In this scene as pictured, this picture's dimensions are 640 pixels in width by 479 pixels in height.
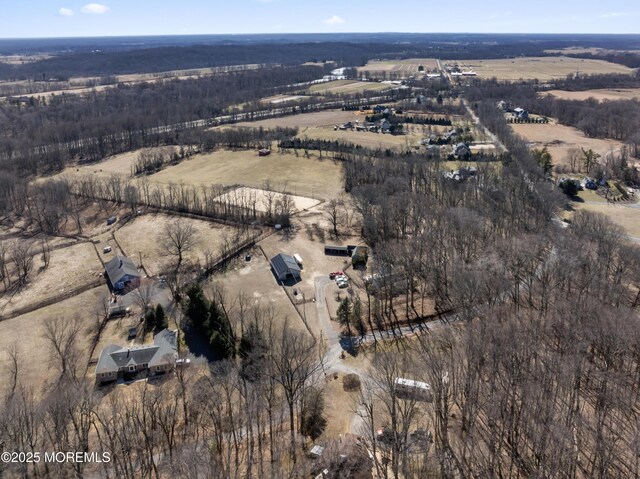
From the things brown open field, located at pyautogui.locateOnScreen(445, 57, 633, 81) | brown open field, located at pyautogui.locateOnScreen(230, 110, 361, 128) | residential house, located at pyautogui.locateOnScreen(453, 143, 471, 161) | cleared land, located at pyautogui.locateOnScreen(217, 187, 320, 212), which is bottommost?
cleared land, located at pyautogui.locateOnScreen(217, 187, 320, 212)

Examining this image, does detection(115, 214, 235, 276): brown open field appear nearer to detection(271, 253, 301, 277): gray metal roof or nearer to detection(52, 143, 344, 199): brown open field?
detection(271, 253, 301, 277): gray metal roof

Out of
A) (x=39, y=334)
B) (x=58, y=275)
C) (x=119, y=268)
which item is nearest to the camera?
(x=39, y=334)

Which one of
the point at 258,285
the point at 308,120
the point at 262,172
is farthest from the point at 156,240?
the point at 308,120

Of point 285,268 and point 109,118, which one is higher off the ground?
point 109,118

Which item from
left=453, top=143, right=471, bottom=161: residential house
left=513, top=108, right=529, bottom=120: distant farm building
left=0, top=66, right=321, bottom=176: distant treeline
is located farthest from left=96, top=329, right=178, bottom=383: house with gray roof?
left=513, top=108, right=529, bottom=120: distant farm building

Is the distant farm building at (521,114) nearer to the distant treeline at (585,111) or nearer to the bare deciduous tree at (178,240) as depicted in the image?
the distant treeline at (585,111)

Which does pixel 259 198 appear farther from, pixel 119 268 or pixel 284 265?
pixel 119 268
